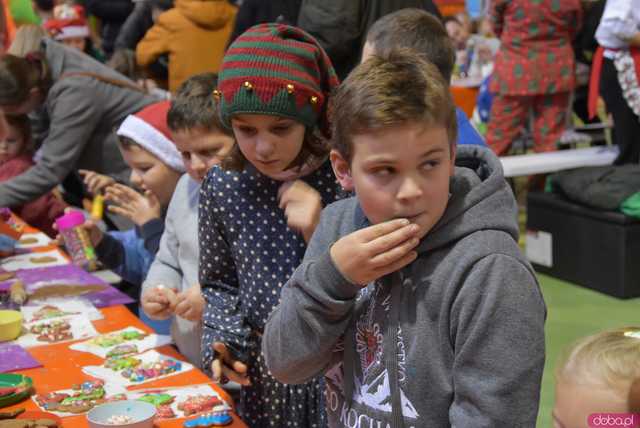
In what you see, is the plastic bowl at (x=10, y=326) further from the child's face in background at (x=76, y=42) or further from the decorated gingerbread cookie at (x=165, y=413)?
the child's face in background at (x=76, y=42)

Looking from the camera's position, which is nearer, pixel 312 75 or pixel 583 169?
pixel 312 75

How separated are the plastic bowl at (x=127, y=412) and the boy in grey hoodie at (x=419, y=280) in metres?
0.48

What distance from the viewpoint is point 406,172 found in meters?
1.47

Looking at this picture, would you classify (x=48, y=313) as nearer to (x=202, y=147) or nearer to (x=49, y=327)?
(x=49, y=327)

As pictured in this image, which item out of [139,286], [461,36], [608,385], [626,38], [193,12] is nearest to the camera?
[608,385]

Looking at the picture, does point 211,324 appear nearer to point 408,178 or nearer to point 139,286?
point 408,178

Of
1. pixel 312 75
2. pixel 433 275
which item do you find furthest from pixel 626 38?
pixel 433 275

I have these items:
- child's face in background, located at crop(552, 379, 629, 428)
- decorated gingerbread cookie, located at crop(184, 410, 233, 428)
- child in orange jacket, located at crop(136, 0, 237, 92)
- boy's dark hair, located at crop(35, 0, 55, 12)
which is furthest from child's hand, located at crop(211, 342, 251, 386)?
boy's dark hair, located at crop(35, 0, 55, 12)

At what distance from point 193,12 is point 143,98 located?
2.16 m

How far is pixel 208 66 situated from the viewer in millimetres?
6891

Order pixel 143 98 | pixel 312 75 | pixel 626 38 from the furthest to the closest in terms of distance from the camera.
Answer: pixel 626 38, pixel 143 98, pixel 312 75

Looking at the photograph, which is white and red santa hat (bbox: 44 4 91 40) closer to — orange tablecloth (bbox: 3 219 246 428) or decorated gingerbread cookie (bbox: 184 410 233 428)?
orange tablecloth (bbox: 3 219 246 428)

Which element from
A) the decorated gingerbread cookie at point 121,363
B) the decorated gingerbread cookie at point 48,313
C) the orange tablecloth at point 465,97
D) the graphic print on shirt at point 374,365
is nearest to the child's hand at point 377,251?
the graphic print on shirt at point 374,365

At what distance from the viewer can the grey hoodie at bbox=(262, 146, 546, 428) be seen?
4.67 feet
